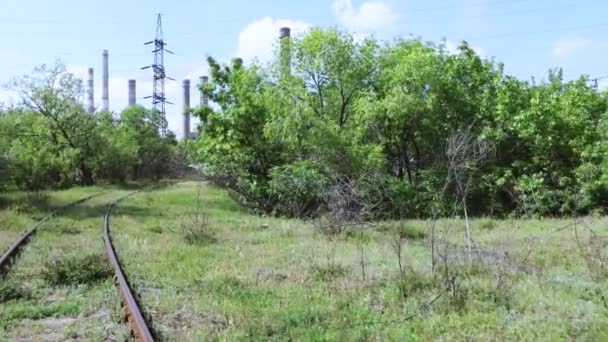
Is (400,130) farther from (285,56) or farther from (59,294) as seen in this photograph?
(59,294)

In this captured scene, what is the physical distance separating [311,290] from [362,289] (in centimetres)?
73

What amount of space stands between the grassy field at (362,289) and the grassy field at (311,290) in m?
0.02

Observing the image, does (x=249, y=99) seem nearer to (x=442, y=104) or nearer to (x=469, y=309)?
(x=442, y=104)

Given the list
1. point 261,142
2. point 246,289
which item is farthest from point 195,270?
point 261,142

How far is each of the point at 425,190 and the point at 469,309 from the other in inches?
774

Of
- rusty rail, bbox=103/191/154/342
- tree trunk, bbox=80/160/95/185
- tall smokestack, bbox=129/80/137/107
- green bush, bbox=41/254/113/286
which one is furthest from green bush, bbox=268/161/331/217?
tall smokestack, bbox=129/80/137/107

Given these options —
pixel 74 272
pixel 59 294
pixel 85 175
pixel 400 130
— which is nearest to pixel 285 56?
pixel 400 130

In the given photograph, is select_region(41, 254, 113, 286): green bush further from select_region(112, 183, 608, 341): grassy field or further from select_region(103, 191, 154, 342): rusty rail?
select_region(112, 183, 608, 341): grassy field

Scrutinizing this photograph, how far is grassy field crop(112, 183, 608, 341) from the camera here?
A: 7.06 metres

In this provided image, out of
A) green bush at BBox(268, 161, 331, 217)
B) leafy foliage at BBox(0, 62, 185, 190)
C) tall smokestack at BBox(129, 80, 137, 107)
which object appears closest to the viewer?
green bush at BBox(268, 161, 331, 217)

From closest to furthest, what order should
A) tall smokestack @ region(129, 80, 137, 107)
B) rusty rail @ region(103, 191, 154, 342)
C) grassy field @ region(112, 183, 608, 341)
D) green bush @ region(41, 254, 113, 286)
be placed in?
rusty rail @ region(103, 191, 154, 342) → grassy field @ region(112, 183, 608, 341) → green bush @ region(41, 254, 113, 286) → tall smokestack @ region(129, 80, 137, 107)

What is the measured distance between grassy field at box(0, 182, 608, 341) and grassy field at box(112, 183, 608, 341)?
22 millimetres

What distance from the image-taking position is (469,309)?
7.85 metres

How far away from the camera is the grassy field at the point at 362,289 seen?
706 centimetres
